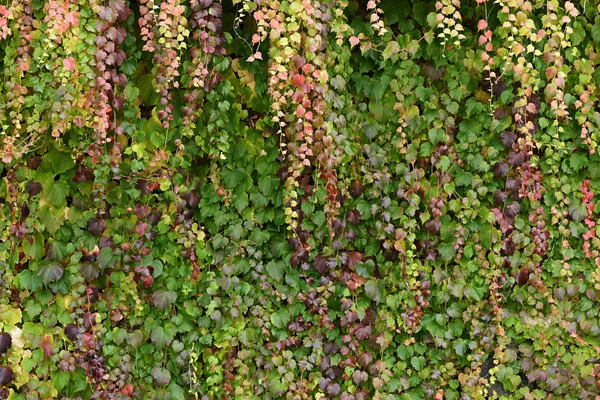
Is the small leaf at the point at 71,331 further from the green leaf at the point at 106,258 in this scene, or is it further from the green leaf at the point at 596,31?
the green leaf at the point at 596,31

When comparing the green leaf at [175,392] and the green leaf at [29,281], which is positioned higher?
the green leaf at [29,281]

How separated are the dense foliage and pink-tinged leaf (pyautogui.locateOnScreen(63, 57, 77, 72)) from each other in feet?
0.55

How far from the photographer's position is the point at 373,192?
349 cm

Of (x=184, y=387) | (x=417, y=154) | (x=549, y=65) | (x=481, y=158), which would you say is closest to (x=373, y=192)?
(x=417, y=154)

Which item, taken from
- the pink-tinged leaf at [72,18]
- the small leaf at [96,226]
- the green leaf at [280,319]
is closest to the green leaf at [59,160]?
the small leaf at [96,226]

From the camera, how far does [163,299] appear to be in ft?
11.3

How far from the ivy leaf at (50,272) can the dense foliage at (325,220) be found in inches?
0.5

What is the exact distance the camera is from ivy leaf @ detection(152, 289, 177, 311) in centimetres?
343

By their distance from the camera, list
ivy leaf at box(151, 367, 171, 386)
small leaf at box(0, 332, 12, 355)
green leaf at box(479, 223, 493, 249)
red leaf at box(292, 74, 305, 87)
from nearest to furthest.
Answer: red leaf at box(292, 74, 305, 87)
small leaf at box(0, 332, 12, 355)
ivy leaf at box(151, 367, 171, 386)
green leaf at box(479, 223, 493, 249)

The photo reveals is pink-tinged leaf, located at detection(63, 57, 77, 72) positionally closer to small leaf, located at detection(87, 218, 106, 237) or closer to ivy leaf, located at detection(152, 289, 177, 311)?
small leaf, located at detection(87, 218, 106, 237)

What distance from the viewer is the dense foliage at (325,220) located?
11.0 feet

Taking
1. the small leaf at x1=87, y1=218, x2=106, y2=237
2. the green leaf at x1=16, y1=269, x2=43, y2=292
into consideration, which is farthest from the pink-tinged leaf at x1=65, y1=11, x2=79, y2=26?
the green leaf at x1=16, y1=269, x2=43, y2=292

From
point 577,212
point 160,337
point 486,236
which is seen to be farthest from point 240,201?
point 577,212

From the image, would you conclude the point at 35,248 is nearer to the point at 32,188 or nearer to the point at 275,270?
the point at 32,188
